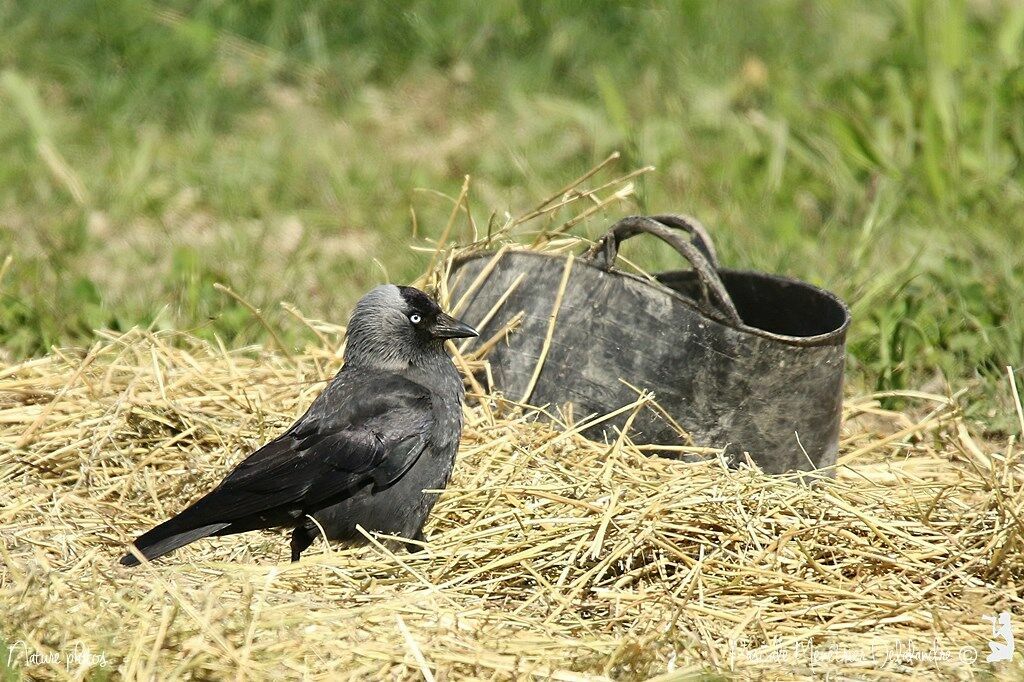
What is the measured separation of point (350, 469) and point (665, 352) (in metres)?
1.15

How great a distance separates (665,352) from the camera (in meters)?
4.12

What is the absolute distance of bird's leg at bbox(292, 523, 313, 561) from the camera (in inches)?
144

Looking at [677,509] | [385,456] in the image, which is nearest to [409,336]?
[385,456]

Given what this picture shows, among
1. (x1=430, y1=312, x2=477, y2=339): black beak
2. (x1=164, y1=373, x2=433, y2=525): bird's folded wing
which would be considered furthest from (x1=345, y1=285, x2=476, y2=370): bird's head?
(x1=164, y1=373, x2=433, y2=525): bird's folded wing

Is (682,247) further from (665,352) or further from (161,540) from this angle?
(161,540)

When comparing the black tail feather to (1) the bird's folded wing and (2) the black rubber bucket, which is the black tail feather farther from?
(2) the black rubber bucket

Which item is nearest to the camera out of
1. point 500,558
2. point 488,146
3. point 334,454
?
point 500,558

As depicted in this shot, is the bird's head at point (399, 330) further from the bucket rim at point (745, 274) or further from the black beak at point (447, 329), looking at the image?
the bucket rim at point (745, 274)

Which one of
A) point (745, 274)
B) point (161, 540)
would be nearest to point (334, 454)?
point (161, 540)

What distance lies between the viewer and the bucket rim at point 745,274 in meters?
3.98

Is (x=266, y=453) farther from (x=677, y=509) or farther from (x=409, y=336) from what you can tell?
(x=677, y=509)

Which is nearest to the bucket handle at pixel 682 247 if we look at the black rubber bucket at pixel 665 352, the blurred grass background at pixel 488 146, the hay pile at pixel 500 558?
the black rubber bucket at pixel 665 352

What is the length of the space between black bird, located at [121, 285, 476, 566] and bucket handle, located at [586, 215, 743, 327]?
0.75 metres

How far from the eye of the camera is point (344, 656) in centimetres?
291
